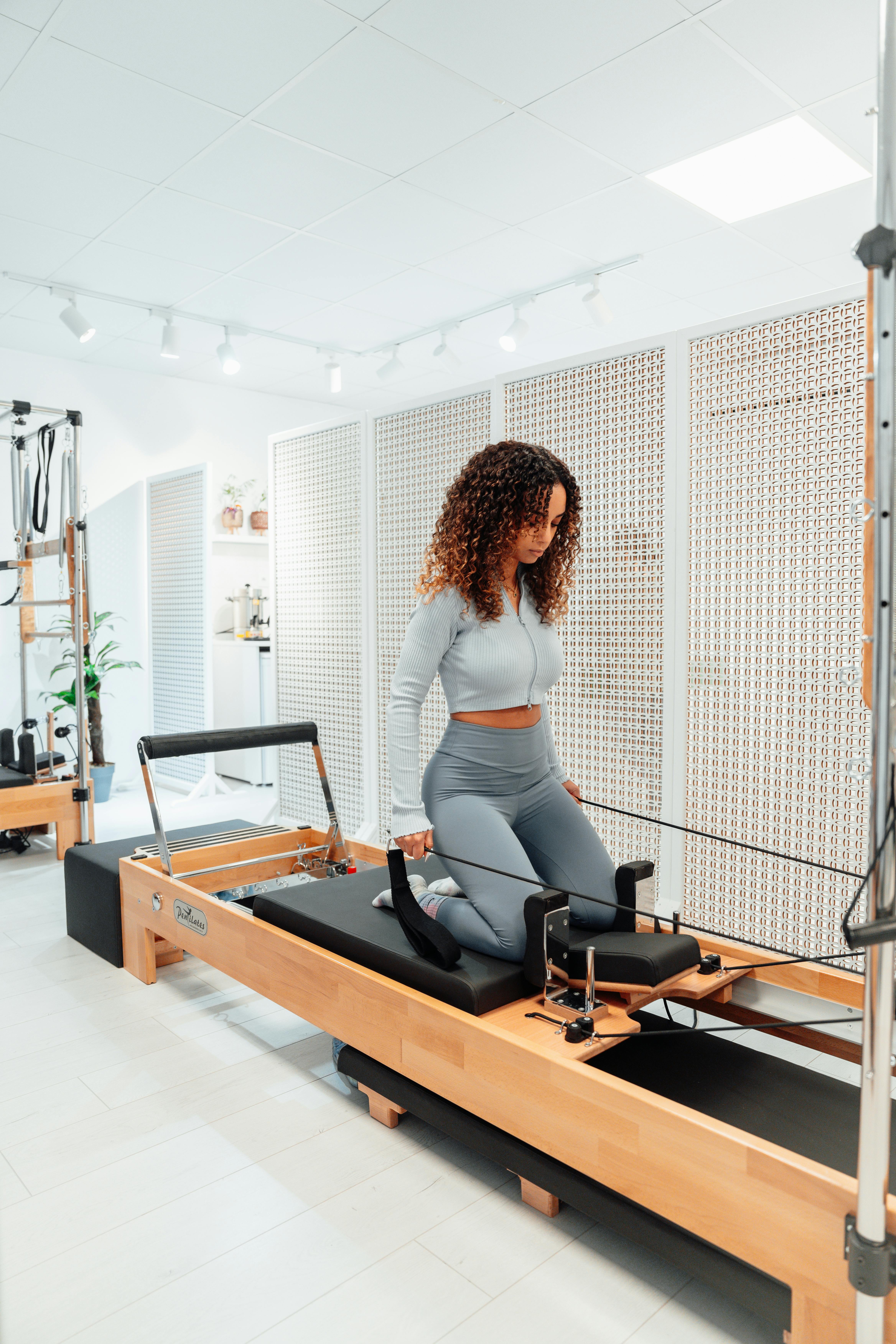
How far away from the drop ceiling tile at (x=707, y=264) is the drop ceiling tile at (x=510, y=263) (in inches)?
12.8

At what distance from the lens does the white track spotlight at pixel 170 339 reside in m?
4.97

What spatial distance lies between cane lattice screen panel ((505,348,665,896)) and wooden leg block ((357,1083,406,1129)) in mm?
1217

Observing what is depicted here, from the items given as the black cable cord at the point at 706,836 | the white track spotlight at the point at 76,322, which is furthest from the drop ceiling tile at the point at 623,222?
the black cable cord at the point at 706,836

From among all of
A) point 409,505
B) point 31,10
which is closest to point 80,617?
point 409,505

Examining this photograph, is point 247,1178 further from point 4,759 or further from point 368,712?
point 4,759

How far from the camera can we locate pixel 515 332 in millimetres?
4945

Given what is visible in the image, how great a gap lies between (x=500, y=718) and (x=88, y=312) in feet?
14.1

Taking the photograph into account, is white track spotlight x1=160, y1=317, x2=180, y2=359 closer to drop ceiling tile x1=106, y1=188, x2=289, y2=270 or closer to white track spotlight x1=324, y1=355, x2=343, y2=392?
drop ceiling tile x1=106, y1=188, x2=289, y2=270

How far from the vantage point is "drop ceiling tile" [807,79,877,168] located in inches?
120

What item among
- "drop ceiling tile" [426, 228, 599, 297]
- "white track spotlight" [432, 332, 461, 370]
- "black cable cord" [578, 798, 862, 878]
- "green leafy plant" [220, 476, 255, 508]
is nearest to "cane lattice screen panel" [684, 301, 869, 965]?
"black cable cord" [578, 798, 862, 878]

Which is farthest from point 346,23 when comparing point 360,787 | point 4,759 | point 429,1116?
point 4,759

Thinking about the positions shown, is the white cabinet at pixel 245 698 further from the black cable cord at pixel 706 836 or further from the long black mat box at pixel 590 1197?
the long black mat box at pixel 590 1197

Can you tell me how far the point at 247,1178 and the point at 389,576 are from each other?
8.02 feet

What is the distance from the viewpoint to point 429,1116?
166 cm
